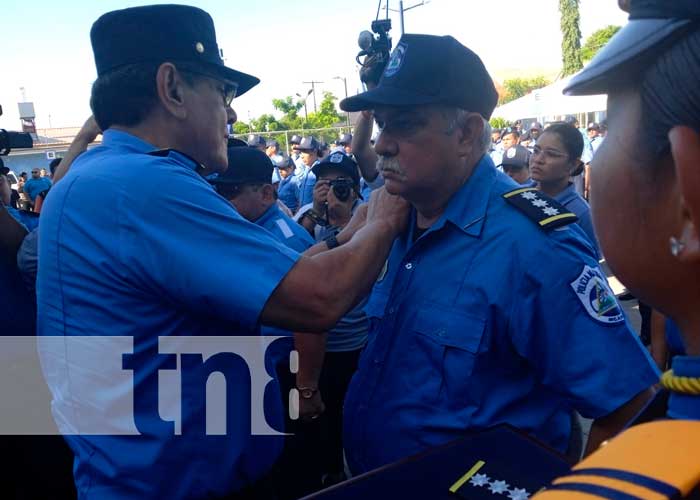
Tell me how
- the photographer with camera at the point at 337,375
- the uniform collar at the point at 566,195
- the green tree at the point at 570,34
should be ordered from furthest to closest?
the green tree at the point at 570,34, the uniform collar at the point at 566,195, the photographer with camera at the point at 337,375

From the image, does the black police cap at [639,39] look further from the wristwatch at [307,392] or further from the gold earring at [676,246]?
the wristwatch at [307,392]

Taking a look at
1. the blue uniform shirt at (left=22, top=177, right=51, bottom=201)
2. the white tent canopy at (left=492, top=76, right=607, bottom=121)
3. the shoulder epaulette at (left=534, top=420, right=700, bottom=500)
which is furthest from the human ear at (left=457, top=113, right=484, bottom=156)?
the blue uniform shirt at (left=22, top=177, right=51, bottom=201)

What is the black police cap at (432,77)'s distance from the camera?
1694 millimetres

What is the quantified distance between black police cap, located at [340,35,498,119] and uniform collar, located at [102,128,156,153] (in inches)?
25.3

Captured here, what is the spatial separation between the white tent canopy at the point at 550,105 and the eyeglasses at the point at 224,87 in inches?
459

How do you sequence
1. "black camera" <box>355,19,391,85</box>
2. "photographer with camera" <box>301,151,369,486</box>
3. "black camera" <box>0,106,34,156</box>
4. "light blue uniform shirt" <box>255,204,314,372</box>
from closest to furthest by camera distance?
"black camera" <box>355,19,391,85</box> → "black camera" <box>0,106,34,156</box> → "light blue uniform shirt" <box>255,204,314,372</box> → "photographer with camera" <box>301,151,369,486</box>

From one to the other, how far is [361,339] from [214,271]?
2.07 metres

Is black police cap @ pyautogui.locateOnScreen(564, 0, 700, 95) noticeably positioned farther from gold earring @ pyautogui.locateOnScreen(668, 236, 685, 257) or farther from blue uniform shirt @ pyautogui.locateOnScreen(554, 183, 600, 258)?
blue uniform shirt @ pyautogui.locateOnScreen(554, 183, 600, 258)

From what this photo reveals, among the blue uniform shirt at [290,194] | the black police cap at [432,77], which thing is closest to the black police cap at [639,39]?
the black police cap at [432,77]

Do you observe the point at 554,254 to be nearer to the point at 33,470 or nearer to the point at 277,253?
the point at 277,253

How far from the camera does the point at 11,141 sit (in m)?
2.73

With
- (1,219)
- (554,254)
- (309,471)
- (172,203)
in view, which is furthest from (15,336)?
(554,254)

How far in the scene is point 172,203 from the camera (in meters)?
1.34

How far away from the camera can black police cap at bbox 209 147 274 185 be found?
3.46 metres
